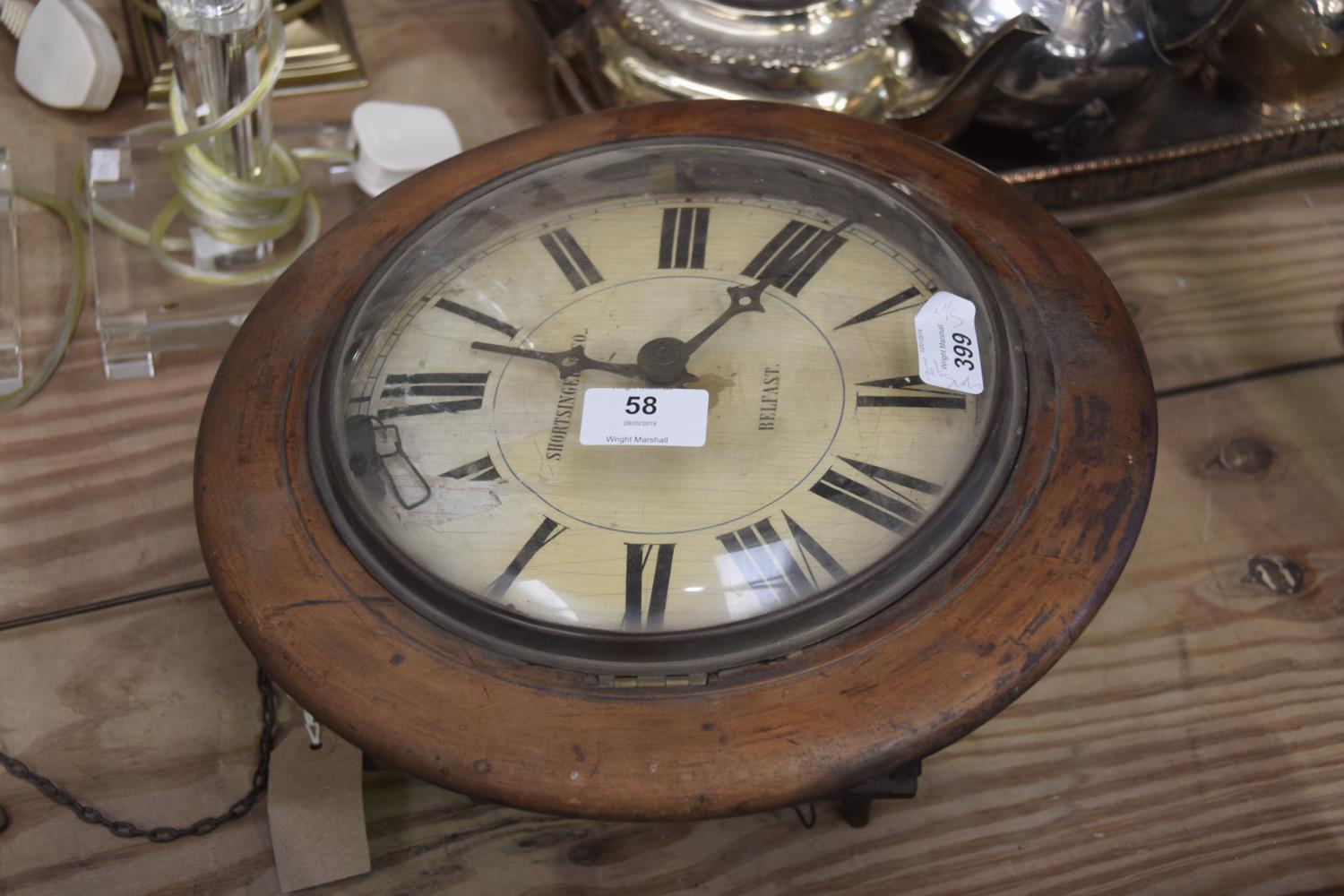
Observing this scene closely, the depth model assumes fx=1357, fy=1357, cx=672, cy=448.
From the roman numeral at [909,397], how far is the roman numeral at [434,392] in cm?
24

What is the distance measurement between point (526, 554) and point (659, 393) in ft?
0.43

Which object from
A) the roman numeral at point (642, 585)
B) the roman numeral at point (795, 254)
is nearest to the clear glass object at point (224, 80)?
the roman numeral at point (795, 254)

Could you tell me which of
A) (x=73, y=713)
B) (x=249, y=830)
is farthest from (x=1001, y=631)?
(x=73, y=713)

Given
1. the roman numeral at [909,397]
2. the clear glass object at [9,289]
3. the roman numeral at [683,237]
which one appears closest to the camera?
the roman numeral at [909,397]

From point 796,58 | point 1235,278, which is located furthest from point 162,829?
point 1235,278

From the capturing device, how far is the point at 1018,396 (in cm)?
81

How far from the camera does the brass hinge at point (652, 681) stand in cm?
73

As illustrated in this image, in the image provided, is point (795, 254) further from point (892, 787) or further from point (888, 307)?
point (892, 787)

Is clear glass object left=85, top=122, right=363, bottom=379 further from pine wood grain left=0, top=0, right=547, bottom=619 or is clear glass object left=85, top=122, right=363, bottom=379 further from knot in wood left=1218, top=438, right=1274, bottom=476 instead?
knot in wood left=1218, top=438, right=1274, bottom=476

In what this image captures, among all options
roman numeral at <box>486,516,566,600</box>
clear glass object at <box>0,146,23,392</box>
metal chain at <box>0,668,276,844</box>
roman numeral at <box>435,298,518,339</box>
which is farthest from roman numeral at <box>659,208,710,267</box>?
clear glass object at <box>0,146,23,392</box>

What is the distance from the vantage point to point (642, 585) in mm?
761

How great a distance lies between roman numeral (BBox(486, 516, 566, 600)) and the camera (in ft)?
2.51

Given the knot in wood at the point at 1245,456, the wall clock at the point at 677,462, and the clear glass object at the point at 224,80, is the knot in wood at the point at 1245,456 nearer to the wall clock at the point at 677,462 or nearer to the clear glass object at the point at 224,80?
the wall clock at the point at 677,462

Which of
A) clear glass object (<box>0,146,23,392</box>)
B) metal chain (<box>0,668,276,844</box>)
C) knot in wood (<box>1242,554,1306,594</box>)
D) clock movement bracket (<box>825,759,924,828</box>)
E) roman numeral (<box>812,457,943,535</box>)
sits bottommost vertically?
metal chain (<box>0,668,276,844</box>)
